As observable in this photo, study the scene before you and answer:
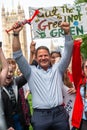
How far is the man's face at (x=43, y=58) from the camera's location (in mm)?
5648

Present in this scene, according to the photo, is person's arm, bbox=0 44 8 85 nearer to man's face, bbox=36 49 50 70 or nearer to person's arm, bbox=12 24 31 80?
person's arm, bbox=12 24 31 80

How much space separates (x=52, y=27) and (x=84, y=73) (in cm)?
230

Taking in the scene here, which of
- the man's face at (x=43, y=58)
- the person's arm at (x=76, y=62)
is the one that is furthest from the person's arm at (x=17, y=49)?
the person's arm at (x=76, y=62)

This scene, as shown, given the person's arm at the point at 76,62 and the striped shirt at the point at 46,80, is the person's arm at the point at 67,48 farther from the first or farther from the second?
the person's arm at the point at 76,62

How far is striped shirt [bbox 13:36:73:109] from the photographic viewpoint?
554 cm

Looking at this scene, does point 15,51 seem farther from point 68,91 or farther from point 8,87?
point 68,91

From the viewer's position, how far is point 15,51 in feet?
18.3

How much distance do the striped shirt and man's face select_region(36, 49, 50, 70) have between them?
2.7 inches

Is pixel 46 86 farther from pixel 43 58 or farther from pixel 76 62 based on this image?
pixel 76 62

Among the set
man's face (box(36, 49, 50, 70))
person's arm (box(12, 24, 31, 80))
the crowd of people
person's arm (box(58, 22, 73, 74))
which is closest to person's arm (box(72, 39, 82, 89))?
the crowd of people

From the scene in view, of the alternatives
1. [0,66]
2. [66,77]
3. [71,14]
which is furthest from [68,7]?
[0,66]

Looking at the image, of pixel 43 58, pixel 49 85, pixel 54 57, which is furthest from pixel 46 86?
pixel 54 57

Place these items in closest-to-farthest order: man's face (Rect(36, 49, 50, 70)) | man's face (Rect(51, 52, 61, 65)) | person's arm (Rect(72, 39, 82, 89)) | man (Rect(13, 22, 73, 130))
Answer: man (Rect(13, 22, 73, 130)), man's face (Rect(36, 49, 50, 70)), person's arm (Rect(72, 39, 82, 89)), man's face (Rect(51, 52, 61, 65))

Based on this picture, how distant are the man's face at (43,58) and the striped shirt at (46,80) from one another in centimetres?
7
